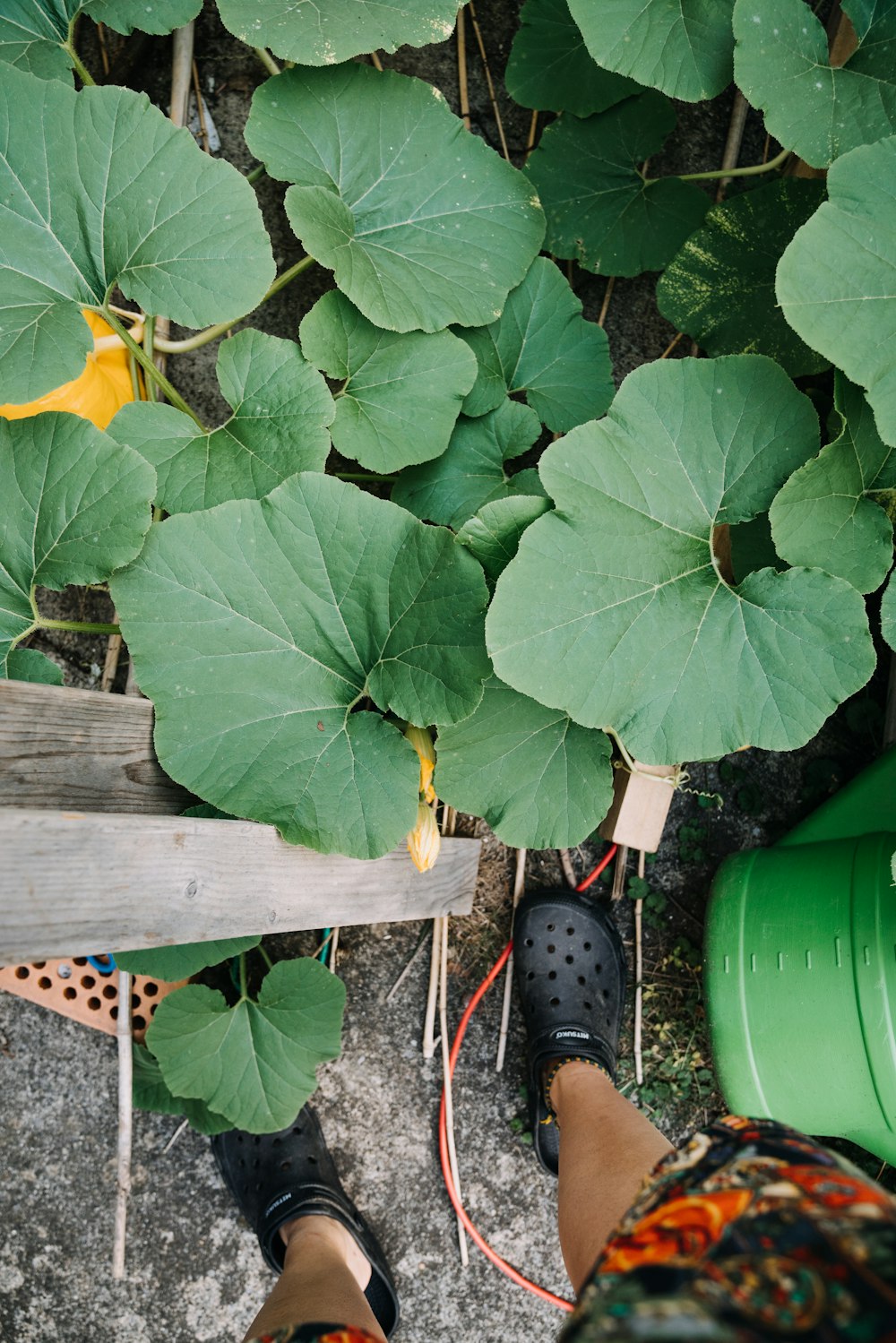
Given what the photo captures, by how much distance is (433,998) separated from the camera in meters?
2.20

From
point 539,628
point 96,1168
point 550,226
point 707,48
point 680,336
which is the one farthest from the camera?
point 96,1168

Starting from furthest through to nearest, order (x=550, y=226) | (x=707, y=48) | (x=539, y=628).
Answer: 1. (x=550, y=226)
2. (x=707, y=48)
3. (x=539, y=628)

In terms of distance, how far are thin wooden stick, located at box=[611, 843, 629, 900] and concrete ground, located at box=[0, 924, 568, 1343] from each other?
0.42 meters

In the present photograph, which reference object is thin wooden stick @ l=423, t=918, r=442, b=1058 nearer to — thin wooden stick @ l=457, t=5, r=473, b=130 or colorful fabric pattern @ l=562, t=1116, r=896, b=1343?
colorful fabric pattern @ l=562, t=1116, r=896, b=1343

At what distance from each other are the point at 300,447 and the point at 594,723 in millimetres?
742

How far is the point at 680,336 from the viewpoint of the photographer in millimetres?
2111

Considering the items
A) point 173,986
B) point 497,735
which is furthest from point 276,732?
point 173,986

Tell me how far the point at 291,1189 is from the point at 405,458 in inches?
68.1

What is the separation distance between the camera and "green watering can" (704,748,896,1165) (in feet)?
5.28

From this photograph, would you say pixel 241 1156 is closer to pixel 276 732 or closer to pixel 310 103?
pixel 276 732

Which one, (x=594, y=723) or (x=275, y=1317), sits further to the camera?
(x=275, y=1317)

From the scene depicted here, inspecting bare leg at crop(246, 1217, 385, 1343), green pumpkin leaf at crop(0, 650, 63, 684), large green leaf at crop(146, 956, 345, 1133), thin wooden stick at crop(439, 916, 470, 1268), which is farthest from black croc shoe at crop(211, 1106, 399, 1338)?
green pumpkin leaf at crop(0, 650, 63, 684)

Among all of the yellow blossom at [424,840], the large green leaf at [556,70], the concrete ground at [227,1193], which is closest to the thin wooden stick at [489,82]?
the large green leaf at [556,70]

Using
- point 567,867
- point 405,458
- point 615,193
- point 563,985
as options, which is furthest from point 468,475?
point 563,985
